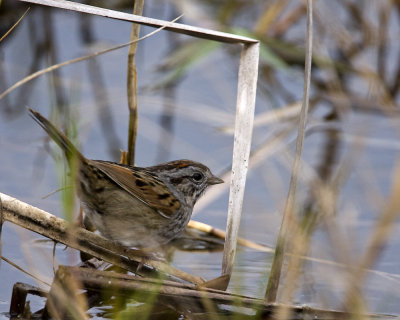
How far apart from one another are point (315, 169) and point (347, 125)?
2.70 feet

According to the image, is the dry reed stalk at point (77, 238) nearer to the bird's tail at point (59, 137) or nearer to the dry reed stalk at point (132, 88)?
the bird's tail at point (59, 137)

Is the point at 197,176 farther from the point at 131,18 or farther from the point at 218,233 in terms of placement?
the point at 131,18

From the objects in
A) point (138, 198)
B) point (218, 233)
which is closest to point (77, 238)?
point (138, 198)

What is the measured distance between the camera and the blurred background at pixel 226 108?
480 cm

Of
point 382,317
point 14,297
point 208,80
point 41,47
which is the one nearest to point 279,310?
point 382,317

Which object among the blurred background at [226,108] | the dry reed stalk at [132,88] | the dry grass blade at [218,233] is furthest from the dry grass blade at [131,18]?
the dry grass blade at [218,233]

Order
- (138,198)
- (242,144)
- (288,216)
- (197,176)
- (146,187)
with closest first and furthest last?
(288,216), (242,144), (138,198), (146,187), (197,176)

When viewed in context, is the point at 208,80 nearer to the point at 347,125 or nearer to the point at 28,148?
the point at 347,125

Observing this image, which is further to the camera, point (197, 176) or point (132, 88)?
point (197, 176)

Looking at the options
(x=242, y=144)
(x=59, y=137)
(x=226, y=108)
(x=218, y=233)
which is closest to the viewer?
(x=59, y=137)

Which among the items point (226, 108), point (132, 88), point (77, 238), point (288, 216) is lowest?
point (77, 238)

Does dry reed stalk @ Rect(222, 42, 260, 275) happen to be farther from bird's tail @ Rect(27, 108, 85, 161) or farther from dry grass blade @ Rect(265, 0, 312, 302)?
bird's tail @ Rect(27, 108, 85, 161)

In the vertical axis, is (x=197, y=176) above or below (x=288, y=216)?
above

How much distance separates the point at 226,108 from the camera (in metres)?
6.42
